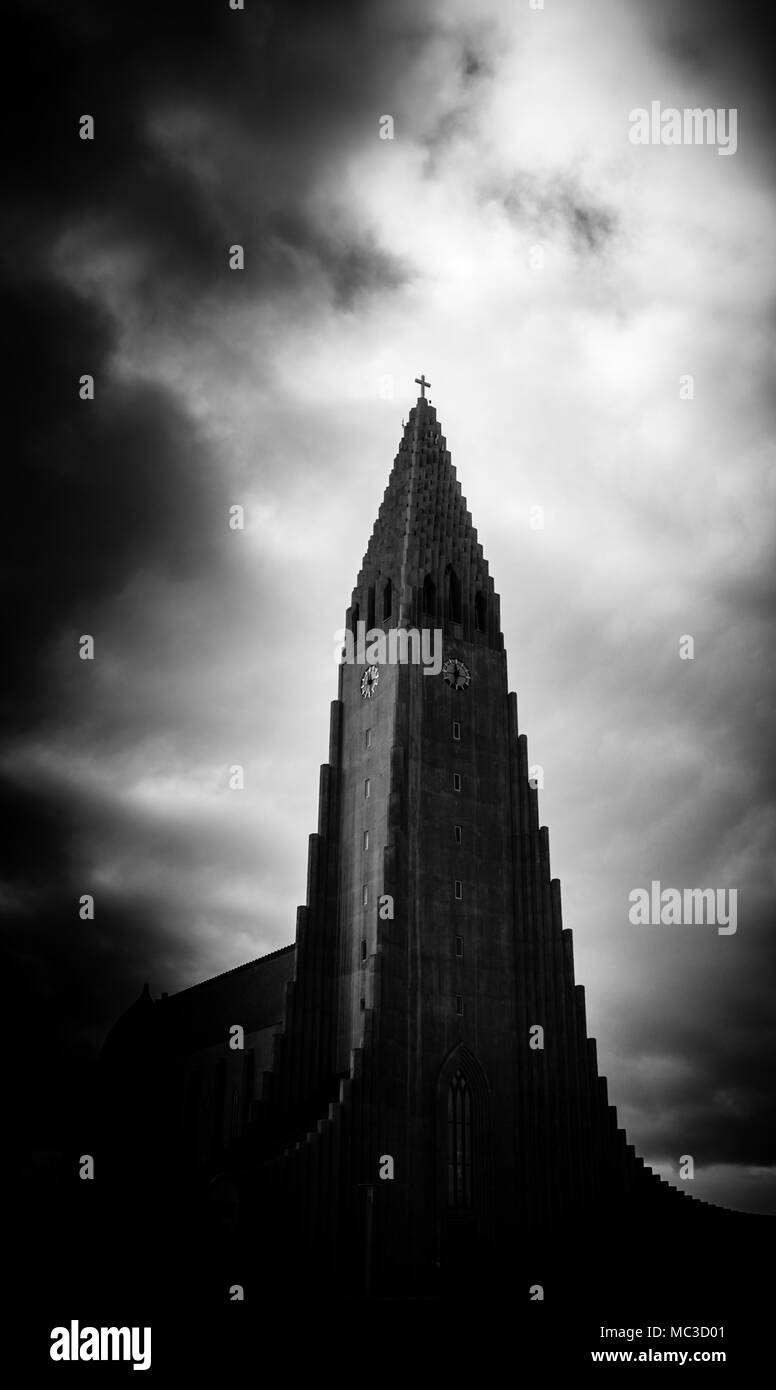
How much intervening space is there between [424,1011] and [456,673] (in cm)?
2197

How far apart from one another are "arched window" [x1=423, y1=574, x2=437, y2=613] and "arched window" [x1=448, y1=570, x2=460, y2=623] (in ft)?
4.51

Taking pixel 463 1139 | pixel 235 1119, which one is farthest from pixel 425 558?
pixel 235 1119

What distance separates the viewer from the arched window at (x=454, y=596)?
252ft

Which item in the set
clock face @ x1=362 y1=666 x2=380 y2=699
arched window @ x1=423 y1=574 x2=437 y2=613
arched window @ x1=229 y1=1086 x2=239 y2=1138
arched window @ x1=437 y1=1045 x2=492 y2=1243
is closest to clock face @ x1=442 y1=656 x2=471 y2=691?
arched window @ x1=423 y1=574 x2=437 y2=613

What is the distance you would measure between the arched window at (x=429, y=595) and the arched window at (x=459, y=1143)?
29.7 meters

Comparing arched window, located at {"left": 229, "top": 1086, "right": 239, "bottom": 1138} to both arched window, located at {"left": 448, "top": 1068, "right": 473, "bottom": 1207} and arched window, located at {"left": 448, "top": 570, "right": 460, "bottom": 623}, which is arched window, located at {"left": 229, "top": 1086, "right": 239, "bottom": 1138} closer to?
arched window, located at {"left": 448, "top": 1068, "right": 473, "bottom": 1207}

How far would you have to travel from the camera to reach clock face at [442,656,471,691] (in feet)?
240

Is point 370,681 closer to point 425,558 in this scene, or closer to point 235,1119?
point 425,558

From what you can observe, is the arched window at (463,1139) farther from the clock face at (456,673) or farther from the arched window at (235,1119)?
the arched window at (235,1119)

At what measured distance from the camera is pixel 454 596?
254 ft

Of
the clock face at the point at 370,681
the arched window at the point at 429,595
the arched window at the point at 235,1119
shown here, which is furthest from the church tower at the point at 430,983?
the arched window at the point at 235,1119

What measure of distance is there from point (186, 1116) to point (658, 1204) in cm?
3879

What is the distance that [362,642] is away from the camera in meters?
76.9
